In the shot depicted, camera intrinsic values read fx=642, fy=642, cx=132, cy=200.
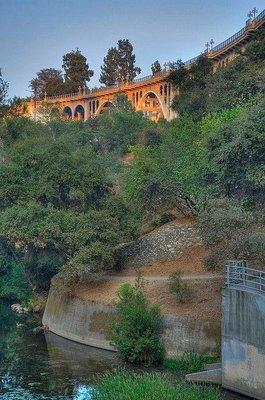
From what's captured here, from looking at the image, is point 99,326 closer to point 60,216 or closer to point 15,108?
point 60,216

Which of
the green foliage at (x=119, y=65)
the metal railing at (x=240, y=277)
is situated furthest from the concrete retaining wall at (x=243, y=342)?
the green foliage at (x=119, y=65)

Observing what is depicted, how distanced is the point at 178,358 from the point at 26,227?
14.1m

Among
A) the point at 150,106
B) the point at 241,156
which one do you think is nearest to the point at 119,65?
the point at 150,106

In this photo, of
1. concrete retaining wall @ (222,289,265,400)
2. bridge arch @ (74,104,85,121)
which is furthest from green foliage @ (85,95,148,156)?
bridge arch @ (74,104,85,121)

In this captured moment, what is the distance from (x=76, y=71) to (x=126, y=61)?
36.6 feet

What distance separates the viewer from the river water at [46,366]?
27.5m

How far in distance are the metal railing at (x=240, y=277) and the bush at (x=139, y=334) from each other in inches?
208

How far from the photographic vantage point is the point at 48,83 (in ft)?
476

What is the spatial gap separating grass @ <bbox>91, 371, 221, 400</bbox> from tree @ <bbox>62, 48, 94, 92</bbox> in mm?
113554

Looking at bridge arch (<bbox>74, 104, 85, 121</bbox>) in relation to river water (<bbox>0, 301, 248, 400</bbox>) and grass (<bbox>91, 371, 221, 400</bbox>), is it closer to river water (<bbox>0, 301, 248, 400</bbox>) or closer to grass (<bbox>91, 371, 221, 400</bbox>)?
river water (<bbox>0, 301, 248, 400</bbox>)

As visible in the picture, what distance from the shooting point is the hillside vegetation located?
3309 cm

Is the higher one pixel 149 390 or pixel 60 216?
pixel 60 216

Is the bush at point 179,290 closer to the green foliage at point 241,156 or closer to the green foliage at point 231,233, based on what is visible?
the green foliage at point 231,233

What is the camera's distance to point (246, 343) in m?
26.5
